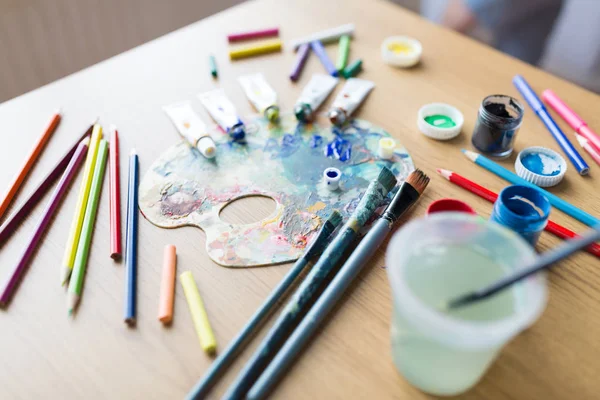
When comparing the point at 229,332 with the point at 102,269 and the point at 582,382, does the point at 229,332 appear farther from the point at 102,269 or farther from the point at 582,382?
the point at 582,382

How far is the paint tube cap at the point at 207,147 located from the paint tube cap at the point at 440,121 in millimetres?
277

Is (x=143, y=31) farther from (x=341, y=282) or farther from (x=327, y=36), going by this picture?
(x=341, y=282)

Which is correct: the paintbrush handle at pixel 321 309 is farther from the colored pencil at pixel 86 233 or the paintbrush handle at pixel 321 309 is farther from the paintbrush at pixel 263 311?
the colored pencil at pixel 86 233

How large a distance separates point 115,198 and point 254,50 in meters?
0.37

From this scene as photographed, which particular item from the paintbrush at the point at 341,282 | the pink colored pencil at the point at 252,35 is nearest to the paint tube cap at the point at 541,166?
the paintbrush at the point at 341,282

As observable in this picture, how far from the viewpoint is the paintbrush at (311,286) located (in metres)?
0.44

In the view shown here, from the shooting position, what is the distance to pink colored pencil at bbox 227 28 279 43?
869 millimetres

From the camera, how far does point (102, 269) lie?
0.54m

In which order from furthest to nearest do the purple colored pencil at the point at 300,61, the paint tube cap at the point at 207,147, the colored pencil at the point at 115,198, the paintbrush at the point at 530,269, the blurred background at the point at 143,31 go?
the blurred background at the point at 143,31, the purple colored pencil at the point at 300,61, the paint tube cap at the point at 207,147, the colored pencil at the point at 115,198, the paintbrush at the point at 530,269

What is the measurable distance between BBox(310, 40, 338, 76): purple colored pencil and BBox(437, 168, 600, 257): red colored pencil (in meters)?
0.26

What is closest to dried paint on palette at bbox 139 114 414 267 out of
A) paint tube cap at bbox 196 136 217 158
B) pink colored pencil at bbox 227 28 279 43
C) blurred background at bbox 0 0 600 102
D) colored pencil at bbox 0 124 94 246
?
paint tube cap at bbox 196 136 217 158

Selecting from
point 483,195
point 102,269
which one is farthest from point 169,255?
point 483,195

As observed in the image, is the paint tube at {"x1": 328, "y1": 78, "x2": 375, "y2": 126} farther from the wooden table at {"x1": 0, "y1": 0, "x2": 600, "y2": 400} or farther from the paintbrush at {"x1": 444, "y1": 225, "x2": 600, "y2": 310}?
the paintbrush at {"x1": 444, "y1": 225, "x2": 600, "y2": 310}

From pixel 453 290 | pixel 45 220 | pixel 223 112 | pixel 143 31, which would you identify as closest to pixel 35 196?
pixel 45 220
